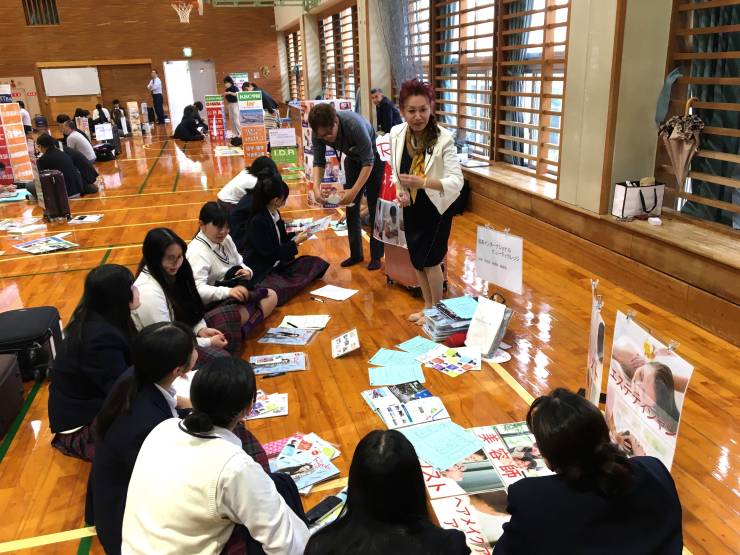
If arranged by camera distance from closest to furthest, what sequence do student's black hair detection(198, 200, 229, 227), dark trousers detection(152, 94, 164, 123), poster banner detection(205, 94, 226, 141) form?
student's black hair detection(198, 200, 229, 227) < poster banner detection(205, 94, 226, 141) < dark trousers detection(152, 94, 164, 123)

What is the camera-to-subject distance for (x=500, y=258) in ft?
11.3

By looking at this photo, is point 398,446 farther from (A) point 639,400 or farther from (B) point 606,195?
(B) point 606,195

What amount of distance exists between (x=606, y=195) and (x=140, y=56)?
18.2 m

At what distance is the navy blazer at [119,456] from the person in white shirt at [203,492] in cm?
19

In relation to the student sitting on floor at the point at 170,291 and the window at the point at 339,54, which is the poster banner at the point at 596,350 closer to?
the student sitting on floor at the point at 170,291

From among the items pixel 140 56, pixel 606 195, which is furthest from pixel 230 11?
pixel 606 195

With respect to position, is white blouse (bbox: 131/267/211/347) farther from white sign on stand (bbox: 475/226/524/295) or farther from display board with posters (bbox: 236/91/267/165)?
display board with posters (bbox: 236/91/267/165)

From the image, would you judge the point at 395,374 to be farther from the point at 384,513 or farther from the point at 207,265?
the point at 384,513

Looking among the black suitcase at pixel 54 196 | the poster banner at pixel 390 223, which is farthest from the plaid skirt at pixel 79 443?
the black suitcase at pixel 54 196

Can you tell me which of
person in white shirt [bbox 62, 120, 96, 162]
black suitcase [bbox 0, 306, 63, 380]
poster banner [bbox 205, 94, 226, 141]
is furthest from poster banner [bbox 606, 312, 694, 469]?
poster banner [bbox 205, 94, 226, 141]

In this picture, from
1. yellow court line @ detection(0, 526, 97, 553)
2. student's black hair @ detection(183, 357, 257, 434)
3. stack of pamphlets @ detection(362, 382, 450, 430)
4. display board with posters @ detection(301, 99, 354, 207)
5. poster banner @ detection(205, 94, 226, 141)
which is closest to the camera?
student's black hair @ detection(183, 357, 257, 434)

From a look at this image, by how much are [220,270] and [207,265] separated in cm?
14

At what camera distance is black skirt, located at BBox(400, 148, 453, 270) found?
3516mm

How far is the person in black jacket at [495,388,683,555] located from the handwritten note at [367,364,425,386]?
180 centimetres
